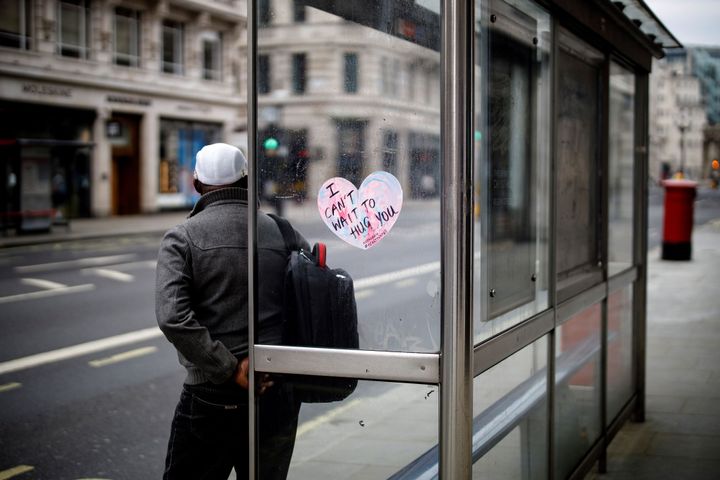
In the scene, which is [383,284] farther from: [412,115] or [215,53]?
[215,53]

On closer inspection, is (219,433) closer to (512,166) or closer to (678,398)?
(512,166)

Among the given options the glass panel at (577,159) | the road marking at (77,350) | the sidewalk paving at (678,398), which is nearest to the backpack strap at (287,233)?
the glass panel at (577,159)

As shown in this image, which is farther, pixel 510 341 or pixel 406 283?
pixel 510 341

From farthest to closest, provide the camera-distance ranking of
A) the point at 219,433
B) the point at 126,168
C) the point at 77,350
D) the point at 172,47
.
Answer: the point at 172,47
the point at 126,168
the point at 77,350
the point at 219,433

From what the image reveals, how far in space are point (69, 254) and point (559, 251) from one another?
53.6 feet

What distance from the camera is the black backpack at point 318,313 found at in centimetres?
287

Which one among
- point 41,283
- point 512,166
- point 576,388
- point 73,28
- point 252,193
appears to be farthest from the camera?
point 73,28

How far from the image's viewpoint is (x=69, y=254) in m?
18.7

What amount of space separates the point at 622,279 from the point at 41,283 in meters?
10.8

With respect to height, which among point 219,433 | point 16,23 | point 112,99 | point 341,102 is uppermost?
point 16,23

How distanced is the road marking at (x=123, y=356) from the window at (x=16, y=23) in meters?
21.3

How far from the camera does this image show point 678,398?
6.59 metres

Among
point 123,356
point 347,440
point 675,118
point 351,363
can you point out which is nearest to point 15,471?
point 347,440

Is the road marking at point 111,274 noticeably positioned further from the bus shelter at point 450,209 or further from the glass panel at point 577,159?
the glass panel at point 577,159
